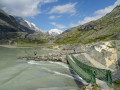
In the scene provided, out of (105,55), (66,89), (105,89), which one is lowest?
(66,89)

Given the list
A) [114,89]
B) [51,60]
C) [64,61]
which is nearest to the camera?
[114,89]

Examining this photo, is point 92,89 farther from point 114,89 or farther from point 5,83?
point 5,83

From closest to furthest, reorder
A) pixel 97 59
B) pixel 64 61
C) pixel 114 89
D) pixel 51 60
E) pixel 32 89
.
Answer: pixel 114 89
pixel 32 89
pixel 97 59
pixel 64 61
pixel 51 60

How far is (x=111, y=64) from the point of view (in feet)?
76.8

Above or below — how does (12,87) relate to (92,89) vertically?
below

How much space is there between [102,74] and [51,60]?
96.1 feet

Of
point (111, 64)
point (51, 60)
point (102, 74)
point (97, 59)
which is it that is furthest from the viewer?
point (51, 60)

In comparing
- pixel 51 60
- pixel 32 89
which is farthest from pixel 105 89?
pixel 51 60

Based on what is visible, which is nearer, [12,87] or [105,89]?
[105,89]

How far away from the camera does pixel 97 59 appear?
27.0 meters

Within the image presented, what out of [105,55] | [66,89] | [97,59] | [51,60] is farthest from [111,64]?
[51,60]

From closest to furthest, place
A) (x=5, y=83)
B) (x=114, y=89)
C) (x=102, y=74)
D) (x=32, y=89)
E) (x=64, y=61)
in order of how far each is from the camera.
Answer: (x=114, y=89) < (x=102, y=74) < (x=32, y=89) < (x=5, y=83) < (x=64, y=61)

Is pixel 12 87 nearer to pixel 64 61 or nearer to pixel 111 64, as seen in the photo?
pixel 111 64

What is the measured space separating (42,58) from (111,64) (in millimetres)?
27454
